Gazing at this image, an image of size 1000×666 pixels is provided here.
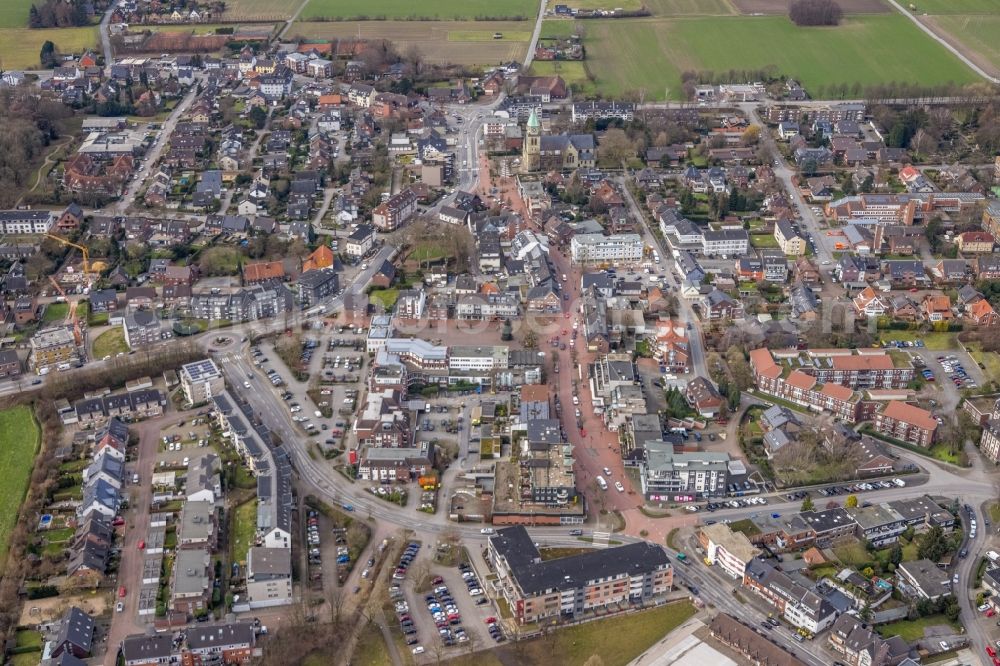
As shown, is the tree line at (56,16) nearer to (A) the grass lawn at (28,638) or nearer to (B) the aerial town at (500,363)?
(B) the aerial town at (500,363)

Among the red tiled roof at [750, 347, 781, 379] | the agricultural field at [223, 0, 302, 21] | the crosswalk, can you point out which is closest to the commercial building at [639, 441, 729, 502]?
the crosswalk

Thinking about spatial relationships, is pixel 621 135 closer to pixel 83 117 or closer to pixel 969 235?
pixel 969 235

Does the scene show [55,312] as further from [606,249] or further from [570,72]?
[570,72]

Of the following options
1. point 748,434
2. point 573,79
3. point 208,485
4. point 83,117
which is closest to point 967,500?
point 748,434

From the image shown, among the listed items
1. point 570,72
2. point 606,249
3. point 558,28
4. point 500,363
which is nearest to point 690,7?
point 558,28

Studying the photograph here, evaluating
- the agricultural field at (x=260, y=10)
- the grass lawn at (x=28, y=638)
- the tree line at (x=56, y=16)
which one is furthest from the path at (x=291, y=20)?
the grass lawn at (x=28, y=638)

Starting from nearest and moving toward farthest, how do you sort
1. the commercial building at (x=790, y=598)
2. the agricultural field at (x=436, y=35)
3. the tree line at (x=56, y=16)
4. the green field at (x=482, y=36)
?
1. the commercial building at (x=790, y=598)
2. the agricultural field at (x=436, y=35)
3. the green field at (x=482, y=36)
4. the tree line at (x=56, y=16)
